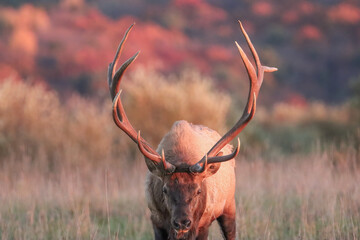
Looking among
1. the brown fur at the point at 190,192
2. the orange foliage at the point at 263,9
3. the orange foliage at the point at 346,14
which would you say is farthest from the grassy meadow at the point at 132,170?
the orange foliage at the point at 263,9

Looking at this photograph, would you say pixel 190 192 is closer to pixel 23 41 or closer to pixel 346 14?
pixel 23 41

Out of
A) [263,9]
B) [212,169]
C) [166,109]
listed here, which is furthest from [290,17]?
[212,169]

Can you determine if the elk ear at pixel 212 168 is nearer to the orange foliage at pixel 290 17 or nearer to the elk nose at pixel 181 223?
the elk nose at pixel 181 223

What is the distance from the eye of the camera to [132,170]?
40.0ft

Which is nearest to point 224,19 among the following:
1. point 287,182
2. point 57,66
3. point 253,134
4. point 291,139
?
point 57,66

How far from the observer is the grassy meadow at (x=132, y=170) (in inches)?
299

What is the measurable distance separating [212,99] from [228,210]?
348 inches

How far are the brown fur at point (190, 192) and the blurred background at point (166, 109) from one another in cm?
66

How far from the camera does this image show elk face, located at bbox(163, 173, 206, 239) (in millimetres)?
5320

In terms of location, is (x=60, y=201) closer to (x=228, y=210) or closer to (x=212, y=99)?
(x=228, y=210)

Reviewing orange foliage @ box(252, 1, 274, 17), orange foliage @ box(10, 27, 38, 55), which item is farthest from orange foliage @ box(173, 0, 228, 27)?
orange foliage @ box(10, 27, 38, 55)

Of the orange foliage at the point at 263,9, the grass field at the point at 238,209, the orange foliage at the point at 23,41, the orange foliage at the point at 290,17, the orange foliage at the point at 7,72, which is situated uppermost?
the orange foliage at the point at 263,9

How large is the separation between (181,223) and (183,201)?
0.21 meters

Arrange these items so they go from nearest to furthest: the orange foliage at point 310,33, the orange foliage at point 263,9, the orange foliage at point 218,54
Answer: the orange foliage at point 218,54, the orange foliage at point 310,33, the orange foliage at point 263,9
